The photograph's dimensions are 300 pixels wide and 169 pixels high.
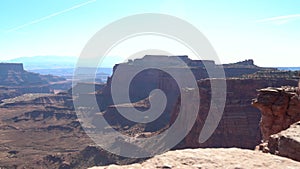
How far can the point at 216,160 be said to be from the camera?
837 centimetres

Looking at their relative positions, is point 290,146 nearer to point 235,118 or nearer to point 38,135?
point 235,118

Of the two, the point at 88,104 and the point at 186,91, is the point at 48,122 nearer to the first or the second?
the point at 88,104

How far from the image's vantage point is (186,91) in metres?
56.7

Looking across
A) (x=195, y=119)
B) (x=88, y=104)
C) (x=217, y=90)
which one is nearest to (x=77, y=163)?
(x=195, y=119)

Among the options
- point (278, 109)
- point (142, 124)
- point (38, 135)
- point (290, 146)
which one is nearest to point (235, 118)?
point (278, 109)

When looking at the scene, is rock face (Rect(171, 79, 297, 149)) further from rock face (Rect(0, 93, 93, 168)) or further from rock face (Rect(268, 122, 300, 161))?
rock face (Rect(268, 122, 300, 161))

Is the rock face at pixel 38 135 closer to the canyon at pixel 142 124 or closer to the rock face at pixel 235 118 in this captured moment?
the canyon at pixel 142 124

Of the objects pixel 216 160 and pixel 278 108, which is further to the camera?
pixel 278 108

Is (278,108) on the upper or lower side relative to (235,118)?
upper

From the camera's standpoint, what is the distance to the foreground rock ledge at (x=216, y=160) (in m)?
8.01

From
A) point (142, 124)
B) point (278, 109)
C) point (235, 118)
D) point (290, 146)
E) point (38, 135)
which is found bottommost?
point (38, 135)

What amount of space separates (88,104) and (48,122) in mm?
21240

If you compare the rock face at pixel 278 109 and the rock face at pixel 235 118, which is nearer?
the rock face at pixel 278 109

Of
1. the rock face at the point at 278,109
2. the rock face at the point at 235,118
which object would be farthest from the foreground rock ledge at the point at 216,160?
the rock face at the point at 235,118
